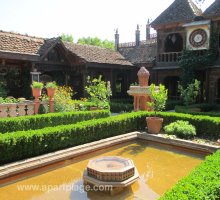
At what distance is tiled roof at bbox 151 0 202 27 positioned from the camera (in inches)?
800

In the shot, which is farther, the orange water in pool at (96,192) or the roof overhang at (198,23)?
the roof overhang at (198,23)

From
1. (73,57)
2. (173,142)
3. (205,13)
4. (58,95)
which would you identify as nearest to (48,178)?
(173,142)

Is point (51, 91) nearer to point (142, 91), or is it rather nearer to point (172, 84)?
point (142, 91)

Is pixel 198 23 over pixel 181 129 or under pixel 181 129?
over

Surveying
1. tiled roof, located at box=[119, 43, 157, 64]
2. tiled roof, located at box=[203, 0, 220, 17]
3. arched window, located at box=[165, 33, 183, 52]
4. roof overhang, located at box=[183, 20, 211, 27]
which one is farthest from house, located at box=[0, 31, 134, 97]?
tiled roof, located at box=[203, 0, 220, 17]

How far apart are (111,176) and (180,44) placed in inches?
883

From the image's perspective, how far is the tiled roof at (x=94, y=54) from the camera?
19.2 meters

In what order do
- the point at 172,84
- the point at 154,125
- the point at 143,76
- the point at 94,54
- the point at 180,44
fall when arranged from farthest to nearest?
the point at 180,44 → the point at 172,84 → the point at 94,54 → the point at 143,76 → the point at 154,125

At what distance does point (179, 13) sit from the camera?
69.4 feet

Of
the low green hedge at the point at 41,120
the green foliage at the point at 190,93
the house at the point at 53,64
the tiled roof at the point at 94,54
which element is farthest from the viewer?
the tiled roof at the point at 94,54

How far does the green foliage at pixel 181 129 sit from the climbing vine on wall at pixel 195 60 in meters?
9.48

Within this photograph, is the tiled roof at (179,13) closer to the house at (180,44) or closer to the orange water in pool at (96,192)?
the house at (180,44)

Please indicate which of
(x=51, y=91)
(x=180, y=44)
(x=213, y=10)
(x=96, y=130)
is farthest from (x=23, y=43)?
(x=180, y=44)

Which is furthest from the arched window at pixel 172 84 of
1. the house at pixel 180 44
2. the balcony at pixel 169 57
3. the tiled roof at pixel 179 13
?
the tiled roof at pixel 179 13
